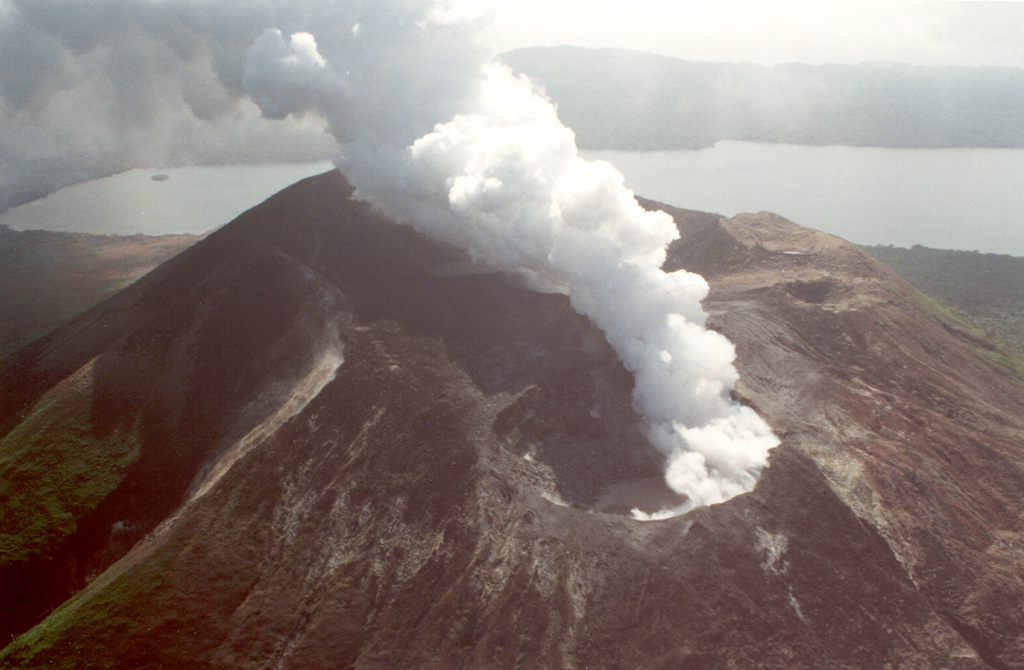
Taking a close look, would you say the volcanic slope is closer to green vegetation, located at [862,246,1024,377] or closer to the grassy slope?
green vegetation, located at [862,246,1024,377]

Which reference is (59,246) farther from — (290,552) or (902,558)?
(902,558)

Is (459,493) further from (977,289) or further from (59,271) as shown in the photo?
(977,289)

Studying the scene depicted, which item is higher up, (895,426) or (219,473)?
(219,473)

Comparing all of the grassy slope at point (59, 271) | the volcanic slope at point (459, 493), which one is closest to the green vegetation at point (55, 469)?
the volcanic slope at point (459, 493)

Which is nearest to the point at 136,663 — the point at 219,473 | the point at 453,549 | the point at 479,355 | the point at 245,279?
the point at 219,473

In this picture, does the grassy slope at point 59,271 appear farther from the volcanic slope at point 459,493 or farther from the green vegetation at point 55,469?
the green vegetation at point 55,469

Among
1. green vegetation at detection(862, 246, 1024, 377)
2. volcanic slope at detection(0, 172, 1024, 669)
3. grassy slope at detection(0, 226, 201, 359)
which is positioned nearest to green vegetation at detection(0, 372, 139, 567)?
volcanic slope at detection(0, 172, 1024, 669)
